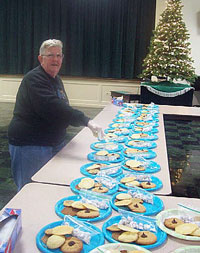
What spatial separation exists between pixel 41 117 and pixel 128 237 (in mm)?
1164

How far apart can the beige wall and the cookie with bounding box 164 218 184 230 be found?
627 centimetres

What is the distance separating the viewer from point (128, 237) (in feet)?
3.03

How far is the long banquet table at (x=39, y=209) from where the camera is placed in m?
0.91

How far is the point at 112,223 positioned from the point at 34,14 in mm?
6912

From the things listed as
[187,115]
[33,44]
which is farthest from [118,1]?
[187,115]

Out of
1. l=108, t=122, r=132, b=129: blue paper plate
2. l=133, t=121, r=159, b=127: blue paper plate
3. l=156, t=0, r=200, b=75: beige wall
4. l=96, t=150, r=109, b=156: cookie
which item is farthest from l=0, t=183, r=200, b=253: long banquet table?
l=156, t=0, r=200, b=75: beige wall

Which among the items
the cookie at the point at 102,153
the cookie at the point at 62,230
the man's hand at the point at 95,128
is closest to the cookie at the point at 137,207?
the cookie at the point at 62,230

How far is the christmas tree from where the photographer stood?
5969 mm

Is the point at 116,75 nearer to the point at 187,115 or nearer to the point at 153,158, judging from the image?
the point at 187,115

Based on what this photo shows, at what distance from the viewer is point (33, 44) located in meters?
7.31

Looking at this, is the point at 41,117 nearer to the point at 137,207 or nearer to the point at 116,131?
the point at 116,131

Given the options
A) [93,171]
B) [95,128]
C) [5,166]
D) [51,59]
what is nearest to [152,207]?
[93,171]

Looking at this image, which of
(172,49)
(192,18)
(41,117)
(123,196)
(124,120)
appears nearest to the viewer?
(123,196)

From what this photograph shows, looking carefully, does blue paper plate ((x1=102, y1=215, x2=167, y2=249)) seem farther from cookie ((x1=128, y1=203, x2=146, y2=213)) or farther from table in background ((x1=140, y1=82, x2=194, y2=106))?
table in background ((x1=140, y1=82, x2=194, y2=106))
